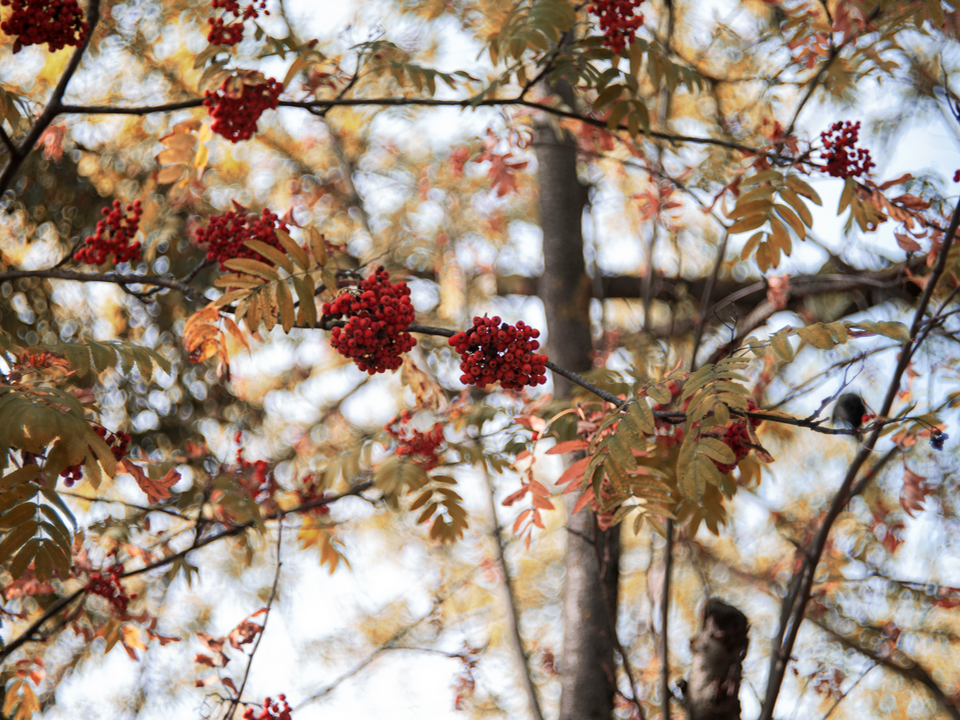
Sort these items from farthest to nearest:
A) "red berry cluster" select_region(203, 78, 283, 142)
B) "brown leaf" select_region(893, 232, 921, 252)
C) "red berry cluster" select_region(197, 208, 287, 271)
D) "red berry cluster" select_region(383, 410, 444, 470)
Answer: "red berry cluster" select_region(383, 410, 444, 470) < "brown leaf" select_region(893, 232, 921, 252) < "red berry cluster" select_region(203, 78, 283, 142) < "red berry cluster" select_region(197, 208, 287, 271)

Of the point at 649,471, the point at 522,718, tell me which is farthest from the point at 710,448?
the point at 522,718

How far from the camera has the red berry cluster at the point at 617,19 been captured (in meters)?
2.23

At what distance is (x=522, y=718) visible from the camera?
17.5 feet

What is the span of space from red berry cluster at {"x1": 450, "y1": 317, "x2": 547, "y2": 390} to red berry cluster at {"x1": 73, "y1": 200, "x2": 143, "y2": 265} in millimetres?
1336

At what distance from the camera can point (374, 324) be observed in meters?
1.68

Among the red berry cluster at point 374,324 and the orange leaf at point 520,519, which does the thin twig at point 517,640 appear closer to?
the orange leaf at point 520,519

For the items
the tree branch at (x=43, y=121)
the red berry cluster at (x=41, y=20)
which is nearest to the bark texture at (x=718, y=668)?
the tree branch at (x=43, y=121)

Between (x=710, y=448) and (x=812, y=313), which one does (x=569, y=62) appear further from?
(x=812, y=313)

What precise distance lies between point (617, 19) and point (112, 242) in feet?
5.72

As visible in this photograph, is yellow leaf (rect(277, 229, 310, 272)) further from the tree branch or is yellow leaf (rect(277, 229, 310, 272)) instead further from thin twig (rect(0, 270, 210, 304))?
the tree branch

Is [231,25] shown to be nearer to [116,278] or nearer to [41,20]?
[41,20]

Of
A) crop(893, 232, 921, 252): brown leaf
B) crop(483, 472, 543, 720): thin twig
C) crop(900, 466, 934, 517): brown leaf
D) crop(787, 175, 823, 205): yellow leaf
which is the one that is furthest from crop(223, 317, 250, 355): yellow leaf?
crop(900, 466, 934, 517): brown leaf

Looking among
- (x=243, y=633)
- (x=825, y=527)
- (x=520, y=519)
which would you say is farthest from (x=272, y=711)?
(x=825, y=527)

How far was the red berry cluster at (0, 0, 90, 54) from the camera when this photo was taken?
201 cm
